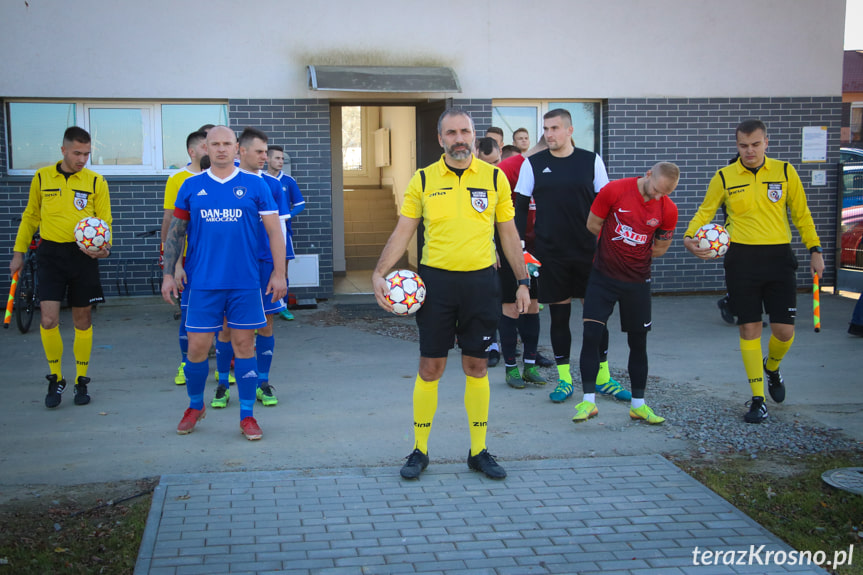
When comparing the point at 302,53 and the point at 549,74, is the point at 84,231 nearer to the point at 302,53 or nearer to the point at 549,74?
the point at 302,53

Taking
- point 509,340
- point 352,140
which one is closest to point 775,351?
point 509,340

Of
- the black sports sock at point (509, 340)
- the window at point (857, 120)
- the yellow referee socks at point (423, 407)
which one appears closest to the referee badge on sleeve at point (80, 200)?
the yellow referee socks at point (423, 407)

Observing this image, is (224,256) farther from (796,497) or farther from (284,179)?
(284,179)

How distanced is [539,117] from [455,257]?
816 centimetres

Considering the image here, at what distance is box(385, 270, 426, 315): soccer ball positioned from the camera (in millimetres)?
4582

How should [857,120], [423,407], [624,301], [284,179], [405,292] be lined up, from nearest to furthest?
[405,292]
[423,407]
[624,301]
[284,179]
[857,120]

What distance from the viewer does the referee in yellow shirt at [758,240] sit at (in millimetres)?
6062

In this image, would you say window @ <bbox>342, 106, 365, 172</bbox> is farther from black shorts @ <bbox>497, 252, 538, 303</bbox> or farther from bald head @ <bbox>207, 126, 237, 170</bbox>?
bald head @ <bbox>207, 126, 237, 170</bbox>

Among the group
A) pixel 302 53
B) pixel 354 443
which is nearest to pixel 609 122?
pixel 302 53

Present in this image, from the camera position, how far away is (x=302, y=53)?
11.5 meters

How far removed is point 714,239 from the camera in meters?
A: 6.05

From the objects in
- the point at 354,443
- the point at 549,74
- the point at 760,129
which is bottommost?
the point at 354,443

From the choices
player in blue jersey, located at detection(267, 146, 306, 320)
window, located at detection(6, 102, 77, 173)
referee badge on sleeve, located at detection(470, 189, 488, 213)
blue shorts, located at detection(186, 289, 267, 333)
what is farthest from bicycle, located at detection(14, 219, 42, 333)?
referee badge on sleeve, located at detection(470, 189, 488, 213)

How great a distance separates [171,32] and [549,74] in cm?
525
